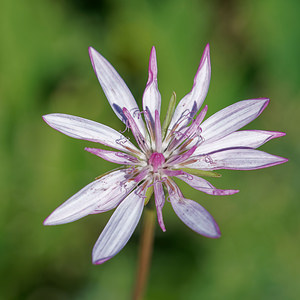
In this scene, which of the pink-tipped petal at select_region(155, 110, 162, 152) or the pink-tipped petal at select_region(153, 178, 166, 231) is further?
the pink-tipped petal at select_region(155, 110, 162, 152)

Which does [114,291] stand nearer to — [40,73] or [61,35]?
[40,73]

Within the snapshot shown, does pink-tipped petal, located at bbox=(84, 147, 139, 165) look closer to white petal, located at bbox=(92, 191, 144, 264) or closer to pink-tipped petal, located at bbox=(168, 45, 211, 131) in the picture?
white petal, located at bbox=(92, 191, 144, 264)

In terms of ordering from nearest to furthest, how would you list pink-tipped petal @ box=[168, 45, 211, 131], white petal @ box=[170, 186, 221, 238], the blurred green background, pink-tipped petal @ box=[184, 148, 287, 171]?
white petal @ box=[170, 186, 221, 238], pink-tipped petal @ box=[184, 148, 287, 171], pink-tipped petal @ box=[168, 45, 211, 131], the blurred green background

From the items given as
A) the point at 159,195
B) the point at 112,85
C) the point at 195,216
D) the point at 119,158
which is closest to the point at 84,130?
the point at 119,158

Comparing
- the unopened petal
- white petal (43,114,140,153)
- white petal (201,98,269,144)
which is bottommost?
the unopened petal

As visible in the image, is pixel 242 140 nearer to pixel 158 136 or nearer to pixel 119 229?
pixel 158 136

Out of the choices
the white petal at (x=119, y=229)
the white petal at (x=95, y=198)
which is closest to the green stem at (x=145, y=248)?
the white petal at (x=119, y=229)

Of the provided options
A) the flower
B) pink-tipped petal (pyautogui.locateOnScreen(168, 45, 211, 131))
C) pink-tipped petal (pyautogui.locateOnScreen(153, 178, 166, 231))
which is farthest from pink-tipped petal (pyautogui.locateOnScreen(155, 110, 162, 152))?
pink-tipped petal (pyautogui.locateOnScreen(153, 178, 166, 231))
